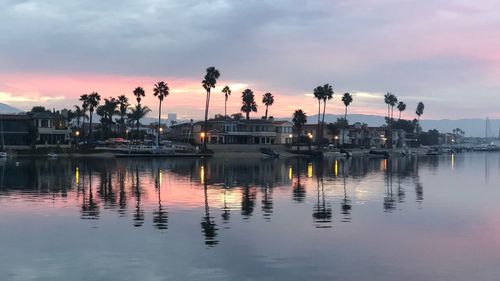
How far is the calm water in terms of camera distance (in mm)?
18328

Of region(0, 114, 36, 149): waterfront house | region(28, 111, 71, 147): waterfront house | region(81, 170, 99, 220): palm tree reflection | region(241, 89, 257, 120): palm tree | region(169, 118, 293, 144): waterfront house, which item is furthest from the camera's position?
region(241, 89, 257, 120): palm tree

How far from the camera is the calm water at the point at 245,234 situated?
722 inches

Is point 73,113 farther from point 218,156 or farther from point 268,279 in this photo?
point 268,279

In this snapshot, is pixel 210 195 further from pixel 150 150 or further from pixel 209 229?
pixel 150 150

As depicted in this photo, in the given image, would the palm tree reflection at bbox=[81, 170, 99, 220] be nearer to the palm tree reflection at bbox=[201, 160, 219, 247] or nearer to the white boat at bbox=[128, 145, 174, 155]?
the palm tree reflection at bbox=[201, 160, 219, 247]

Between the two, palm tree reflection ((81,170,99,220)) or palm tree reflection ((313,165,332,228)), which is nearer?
palm tree reflection ((313,165,332,228))

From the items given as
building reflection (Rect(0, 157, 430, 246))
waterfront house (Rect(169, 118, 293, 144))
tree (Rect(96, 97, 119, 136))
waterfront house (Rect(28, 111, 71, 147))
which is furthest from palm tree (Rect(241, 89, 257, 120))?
building reflection (Rect(0, 157, 430, 246))

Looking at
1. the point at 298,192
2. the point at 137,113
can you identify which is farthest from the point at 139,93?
the point at 298,192

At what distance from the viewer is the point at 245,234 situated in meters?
24.5

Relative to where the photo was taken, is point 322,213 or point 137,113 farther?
point 137,113

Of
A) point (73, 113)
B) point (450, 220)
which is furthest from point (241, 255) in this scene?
point (73, 113)

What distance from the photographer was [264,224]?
2739 centimetres

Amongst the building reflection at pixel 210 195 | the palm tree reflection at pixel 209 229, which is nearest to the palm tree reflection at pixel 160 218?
the building reflection at pixel 210 195

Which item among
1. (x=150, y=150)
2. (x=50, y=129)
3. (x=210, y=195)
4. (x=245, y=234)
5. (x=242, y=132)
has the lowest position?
(x=245, y=234)
